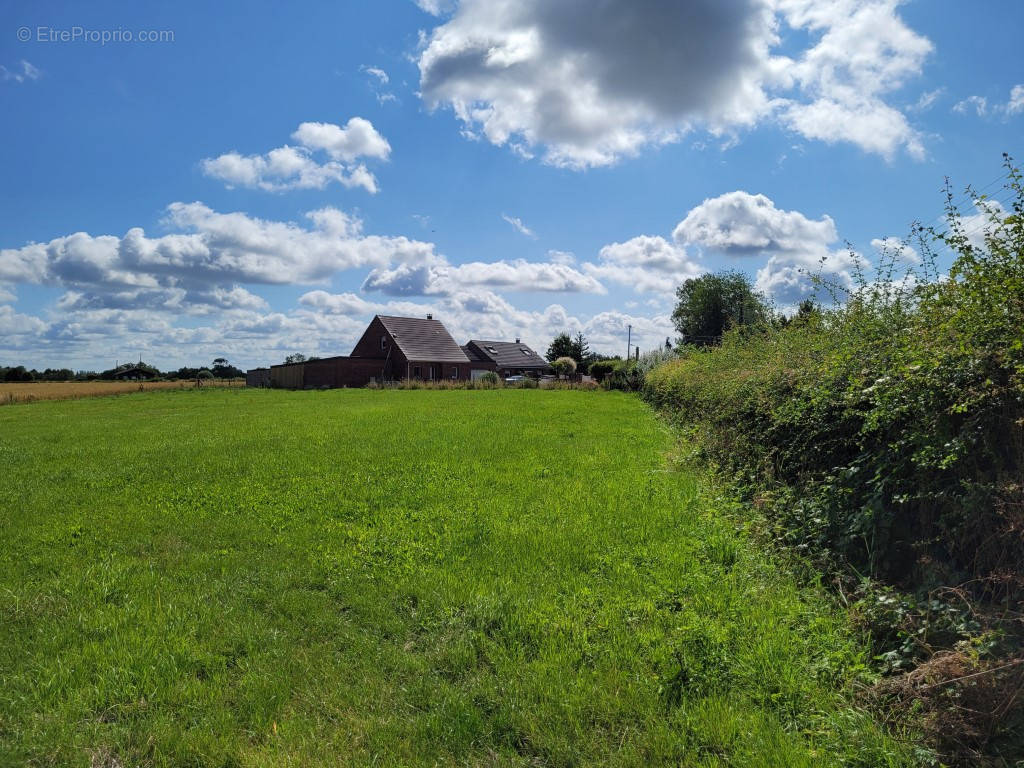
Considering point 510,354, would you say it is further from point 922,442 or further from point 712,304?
point 922,442

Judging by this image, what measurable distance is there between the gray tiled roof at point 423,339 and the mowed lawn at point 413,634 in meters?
44.0

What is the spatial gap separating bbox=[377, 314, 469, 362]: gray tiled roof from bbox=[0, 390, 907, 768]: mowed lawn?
144 ft

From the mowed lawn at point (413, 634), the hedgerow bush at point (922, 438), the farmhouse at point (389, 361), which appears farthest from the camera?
the farmhouse at point (389, 361)

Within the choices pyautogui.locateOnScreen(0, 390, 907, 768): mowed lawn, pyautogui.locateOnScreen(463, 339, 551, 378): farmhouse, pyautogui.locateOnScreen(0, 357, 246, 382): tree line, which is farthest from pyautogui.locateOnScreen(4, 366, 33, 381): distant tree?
pyautogui.locateOnScreen(0, 390, 907, 768): mowed lawn

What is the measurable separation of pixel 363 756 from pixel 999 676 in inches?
120

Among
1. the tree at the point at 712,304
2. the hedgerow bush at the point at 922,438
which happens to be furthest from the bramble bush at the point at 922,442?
the tree at the point at 712,304

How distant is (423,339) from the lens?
53844 millimetres

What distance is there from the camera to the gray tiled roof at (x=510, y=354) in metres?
76.6

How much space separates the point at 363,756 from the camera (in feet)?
9.27

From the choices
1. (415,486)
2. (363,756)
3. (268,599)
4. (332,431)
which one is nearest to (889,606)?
(363,756)

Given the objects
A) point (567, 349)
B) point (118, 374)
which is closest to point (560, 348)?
point (567, 349)

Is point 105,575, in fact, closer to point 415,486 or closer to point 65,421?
point 415,486

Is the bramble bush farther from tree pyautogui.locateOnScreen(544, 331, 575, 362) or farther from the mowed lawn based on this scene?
tree pyautogui.locateOnScreen(544, 331, 575, 362)

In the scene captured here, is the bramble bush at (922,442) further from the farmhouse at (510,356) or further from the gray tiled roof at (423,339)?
the farmhouse at (510,356)
